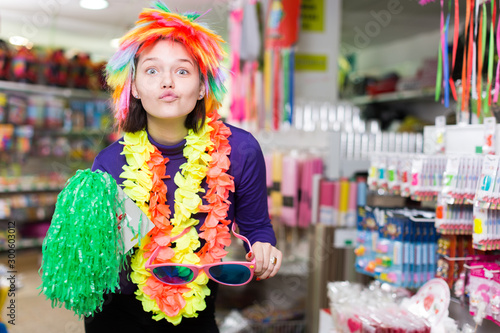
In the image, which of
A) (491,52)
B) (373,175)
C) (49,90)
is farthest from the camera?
(49,90)

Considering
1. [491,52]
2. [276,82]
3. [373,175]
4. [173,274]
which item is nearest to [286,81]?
[276,82]

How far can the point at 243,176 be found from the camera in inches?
56.4

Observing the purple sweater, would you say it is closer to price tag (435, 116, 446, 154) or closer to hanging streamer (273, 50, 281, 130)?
price tag (435, 116, 446, 154)

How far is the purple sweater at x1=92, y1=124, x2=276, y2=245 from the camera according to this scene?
4.65 ft

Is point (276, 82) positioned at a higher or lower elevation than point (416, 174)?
higher

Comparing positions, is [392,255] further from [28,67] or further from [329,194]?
[28,67]

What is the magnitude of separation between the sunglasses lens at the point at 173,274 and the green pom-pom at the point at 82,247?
13 centimetres

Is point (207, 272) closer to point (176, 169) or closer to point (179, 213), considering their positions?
point (179, 213)

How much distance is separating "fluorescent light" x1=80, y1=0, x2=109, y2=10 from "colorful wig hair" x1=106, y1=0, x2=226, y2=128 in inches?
139

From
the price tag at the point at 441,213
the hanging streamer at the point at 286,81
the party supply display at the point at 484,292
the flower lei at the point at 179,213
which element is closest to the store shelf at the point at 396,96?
the hanging streamer at the point at 286,81

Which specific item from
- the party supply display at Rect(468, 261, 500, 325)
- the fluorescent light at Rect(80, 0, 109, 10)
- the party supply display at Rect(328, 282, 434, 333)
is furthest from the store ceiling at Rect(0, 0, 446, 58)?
the party supply display at Rect(468, 261, 500, 325)

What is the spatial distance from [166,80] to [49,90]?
4.22m

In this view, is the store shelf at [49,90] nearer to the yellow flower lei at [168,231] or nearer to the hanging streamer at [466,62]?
the yellow flower lei at [168,231]

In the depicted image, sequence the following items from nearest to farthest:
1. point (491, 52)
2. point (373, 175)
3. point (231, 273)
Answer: point (231, 273) < point (491, 52) < point (373, 175)
